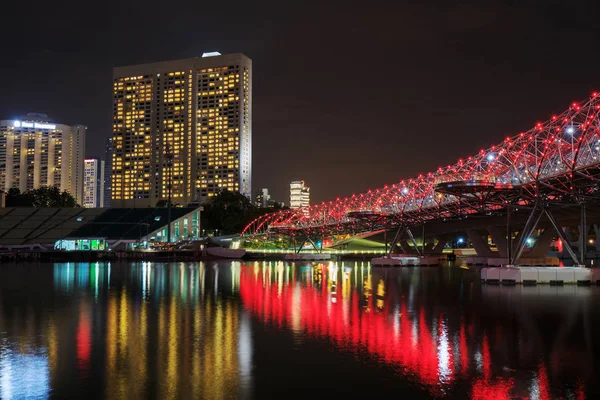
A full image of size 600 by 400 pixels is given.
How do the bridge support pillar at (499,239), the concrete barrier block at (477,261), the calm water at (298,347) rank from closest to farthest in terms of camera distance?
the calm water at (298,347)
the bridge support pillar at (499,239)
the concrete barrier block at (477,261)

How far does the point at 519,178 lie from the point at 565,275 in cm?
1048

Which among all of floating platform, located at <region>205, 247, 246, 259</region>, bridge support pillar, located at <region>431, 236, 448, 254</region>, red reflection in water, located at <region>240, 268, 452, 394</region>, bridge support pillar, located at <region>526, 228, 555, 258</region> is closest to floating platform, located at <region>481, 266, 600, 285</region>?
red reflection in water, located at <region>240, 268, 452, 394</region>

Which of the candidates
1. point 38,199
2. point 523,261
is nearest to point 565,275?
point 523,261

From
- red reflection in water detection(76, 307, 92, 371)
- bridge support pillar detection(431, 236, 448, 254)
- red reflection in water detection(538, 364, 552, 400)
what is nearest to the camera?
red reflection in water detection(538, 364, 552, 400)

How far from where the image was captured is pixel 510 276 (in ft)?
150

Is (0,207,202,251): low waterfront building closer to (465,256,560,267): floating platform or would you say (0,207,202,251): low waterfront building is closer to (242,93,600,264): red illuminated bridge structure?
(242,93,600,264): red illuminated bridge structure

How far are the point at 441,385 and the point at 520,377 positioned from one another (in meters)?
2.24

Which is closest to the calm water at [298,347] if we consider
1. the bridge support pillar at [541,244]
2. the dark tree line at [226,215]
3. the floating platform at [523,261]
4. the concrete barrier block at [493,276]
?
the concrete barrier block at [493,276]

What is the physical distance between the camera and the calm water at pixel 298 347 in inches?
549

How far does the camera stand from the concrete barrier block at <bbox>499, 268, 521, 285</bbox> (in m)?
45.2

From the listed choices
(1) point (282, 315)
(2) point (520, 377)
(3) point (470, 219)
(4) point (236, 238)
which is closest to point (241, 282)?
(1) point (282, 315)

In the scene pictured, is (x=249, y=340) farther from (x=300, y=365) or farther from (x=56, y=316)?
(x=56, y=316)

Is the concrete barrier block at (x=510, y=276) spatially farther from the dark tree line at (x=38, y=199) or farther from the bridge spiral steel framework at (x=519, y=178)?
the dark tree line at (x=38, y=199)

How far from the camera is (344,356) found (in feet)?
56.8
